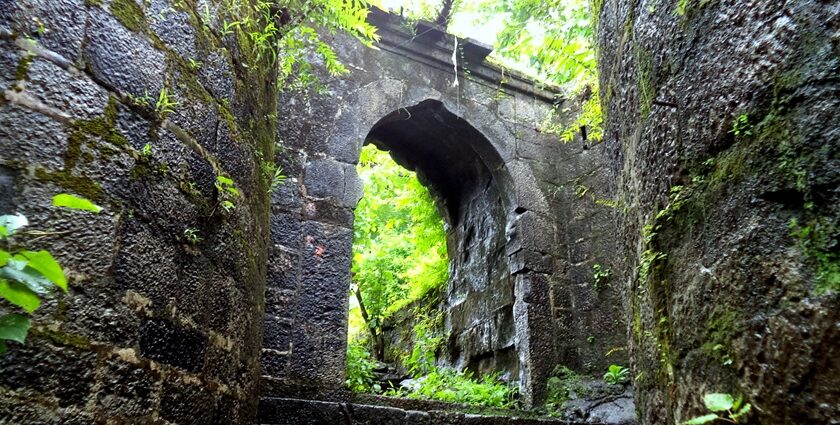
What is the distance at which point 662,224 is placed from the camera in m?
1.50

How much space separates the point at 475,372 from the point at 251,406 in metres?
3.47

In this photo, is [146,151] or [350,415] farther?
[350,415]

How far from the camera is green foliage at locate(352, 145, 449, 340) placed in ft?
23.4

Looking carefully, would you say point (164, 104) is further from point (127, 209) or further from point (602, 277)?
point (602, 277)

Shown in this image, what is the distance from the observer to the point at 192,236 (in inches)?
64.8

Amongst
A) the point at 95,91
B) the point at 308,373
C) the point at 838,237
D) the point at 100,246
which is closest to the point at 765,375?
the point at 838,237

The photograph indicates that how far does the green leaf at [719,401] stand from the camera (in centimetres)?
111

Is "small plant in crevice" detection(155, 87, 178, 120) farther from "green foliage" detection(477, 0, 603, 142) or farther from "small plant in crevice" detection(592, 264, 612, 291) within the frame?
"small plant in crevice" detection(592, 264, 612, 291)

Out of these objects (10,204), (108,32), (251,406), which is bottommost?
(251,406)

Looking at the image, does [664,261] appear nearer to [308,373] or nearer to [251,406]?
[251,406]

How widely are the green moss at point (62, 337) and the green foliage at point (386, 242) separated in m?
5.55

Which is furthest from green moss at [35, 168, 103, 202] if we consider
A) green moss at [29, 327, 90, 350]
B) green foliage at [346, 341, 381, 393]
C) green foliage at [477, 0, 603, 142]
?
green foliage at [477, 0, 603, 142]

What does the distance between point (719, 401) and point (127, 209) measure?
1293 millimetres

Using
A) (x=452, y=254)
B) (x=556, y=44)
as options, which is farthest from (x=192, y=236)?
(x=452, y=254)
